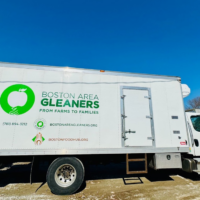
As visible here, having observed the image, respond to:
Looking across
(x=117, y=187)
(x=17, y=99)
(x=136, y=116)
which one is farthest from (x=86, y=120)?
(x=117, y=187)

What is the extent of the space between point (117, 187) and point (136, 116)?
8.49 feet

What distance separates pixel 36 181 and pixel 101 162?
2721mm

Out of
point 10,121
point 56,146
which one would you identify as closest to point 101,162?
point 56,146

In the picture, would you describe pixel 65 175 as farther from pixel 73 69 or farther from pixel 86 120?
pixel 73 69

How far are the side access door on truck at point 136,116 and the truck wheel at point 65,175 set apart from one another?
1.80 metres

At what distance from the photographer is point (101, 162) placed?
204 inches

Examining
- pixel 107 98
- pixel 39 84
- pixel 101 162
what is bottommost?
pixel 101 162

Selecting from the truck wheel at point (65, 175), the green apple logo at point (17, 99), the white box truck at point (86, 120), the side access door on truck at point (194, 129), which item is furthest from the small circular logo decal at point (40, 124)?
the side access door on truck at point (194, 129)

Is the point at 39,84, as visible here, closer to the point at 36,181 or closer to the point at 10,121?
the point at 10,121

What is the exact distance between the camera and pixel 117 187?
4.83 m

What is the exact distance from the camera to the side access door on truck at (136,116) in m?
4.79

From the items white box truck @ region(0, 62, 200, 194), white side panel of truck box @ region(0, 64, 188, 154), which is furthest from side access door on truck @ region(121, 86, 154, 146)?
white side panel of truck box @ region(0, 64, 188, 154)

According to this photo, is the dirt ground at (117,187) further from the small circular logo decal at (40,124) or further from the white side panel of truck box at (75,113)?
the small circular logo decal at (40,124)

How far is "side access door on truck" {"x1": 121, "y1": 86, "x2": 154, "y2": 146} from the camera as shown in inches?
188
